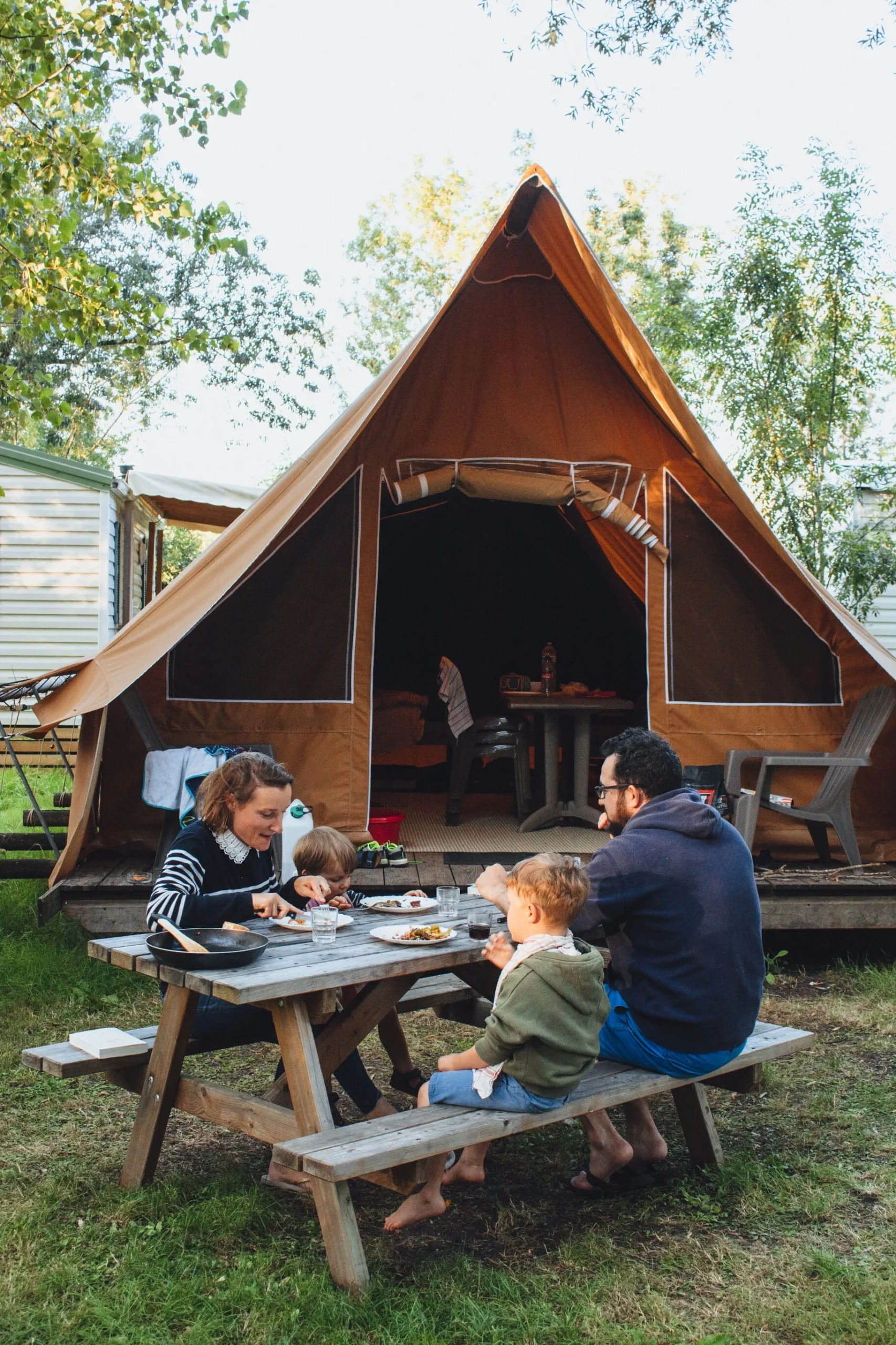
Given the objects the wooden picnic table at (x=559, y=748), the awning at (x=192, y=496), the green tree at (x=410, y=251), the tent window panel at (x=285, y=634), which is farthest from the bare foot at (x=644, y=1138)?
the green tree at (x=410, y=251)

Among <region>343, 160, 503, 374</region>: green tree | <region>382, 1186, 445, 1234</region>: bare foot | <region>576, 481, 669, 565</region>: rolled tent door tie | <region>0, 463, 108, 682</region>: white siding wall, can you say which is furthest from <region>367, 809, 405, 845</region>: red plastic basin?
<region>343, 160, 503, 374</region>: green tree

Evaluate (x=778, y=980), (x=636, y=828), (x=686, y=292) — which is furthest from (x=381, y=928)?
(x=686, y=292)

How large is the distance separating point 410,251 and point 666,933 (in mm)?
24957

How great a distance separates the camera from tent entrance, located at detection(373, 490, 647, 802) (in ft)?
28.1

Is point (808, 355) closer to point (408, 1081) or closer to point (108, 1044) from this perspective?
point (408, 1081)

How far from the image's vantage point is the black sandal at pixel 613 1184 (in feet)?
9.06

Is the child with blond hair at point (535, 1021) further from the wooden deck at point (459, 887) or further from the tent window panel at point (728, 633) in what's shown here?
the tent window panel at point (728, 633)

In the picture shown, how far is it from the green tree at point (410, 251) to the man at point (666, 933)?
77.0ft

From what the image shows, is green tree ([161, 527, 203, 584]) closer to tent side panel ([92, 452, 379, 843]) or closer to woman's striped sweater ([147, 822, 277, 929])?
tent side panel ([92, 452, 379, 843])

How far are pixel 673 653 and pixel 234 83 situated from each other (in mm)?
4128

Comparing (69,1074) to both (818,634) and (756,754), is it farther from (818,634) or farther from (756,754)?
(818,634)

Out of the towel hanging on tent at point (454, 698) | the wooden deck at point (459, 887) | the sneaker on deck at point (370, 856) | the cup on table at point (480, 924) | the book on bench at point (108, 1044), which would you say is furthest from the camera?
the towel hanging on tent at point (454, 698)

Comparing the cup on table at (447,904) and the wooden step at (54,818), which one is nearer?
the cup on table at (447,904)

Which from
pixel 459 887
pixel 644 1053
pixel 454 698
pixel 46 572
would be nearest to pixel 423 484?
pixel 454 698
